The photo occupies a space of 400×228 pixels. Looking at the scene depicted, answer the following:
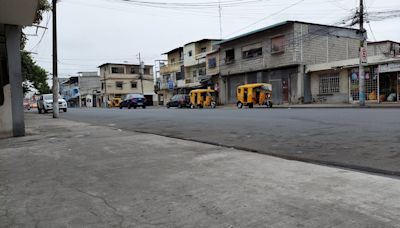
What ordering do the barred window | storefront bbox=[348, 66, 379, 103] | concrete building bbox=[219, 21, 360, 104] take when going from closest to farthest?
1. storefront bbox=[348, 66, 379, 103]
2. the barred window
3. concrete building bbox=[219, 21, 360, 104]

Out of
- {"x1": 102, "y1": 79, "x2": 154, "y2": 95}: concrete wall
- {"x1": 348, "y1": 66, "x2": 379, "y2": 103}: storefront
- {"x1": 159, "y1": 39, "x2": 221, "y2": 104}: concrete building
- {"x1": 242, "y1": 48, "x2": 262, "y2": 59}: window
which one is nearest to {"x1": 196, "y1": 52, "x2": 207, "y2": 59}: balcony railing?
{"x1": 159, "y1": 39, "x2": 221, "y2": 104}: concrete building

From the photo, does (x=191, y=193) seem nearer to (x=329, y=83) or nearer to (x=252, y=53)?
(x=329, y=83)

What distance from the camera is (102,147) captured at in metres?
8.70

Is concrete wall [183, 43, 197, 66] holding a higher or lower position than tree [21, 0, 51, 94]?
higher

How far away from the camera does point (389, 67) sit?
26.3 metres

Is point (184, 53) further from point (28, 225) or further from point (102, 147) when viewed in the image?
point (28, 225)

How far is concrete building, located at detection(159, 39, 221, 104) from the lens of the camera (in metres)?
50.1

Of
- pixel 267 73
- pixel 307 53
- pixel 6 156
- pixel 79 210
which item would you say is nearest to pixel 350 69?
pixel 307 53

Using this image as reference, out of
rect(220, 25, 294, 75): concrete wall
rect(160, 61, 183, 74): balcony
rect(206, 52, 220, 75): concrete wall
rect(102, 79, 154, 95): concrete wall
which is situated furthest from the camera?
rect(102, 79, 154, 95): concrete wall

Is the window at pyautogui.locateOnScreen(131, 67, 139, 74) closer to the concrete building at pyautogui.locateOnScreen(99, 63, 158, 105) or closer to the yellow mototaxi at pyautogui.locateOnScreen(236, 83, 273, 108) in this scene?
the concrete building at pyautogui.locateOnScreen(99, 63, 158, 105)

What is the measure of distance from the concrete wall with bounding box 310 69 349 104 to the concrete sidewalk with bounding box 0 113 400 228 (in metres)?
25.5

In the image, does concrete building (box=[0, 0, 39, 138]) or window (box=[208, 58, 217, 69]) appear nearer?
concrete building (box=[0, 0, 39, 138])

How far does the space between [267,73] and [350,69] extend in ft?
30.6

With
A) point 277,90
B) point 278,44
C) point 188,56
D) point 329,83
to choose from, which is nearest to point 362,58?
point 329,83
